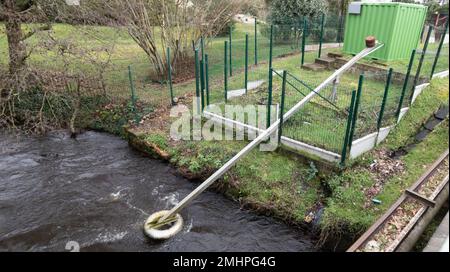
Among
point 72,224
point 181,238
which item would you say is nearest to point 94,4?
point 72,224

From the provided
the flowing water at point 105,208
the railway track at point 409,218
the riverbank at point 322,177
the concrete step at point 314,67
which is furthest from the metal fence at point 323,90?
the flowing water at point 105,208

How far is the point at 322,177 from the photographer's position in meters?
6.60

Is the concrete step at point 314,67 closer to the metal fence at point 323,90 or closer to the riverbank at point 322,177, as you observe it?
the metal fence at point 323,90

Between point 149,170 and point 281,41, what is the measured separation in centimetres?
781

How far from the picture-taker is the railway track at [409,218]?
4.52m

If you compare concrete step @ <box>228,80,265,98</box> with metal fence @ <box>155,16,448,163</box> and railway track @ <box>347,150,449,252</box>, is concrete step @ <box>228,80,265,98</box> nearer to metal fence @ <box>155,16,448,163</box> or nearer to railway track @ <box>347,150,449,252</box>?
metal fence @ <box>155,16,448,163</box>

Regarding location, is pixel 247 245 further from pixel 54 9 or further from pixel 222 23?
pixel 222 23

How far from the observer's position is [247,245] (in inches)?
226

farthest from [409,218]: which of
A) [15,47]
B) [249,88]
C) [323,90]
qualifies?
[15,47]

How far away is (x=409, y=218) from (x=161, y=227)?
412cm

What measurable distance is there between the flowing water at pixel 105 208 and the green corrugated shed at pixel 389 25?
622 centimetres

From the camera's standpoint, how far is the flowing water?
574cm

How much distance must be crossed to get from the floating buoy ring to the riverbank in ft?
4.48

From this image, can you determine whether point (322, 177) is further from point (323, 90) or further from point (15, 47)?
point (15, 47)
